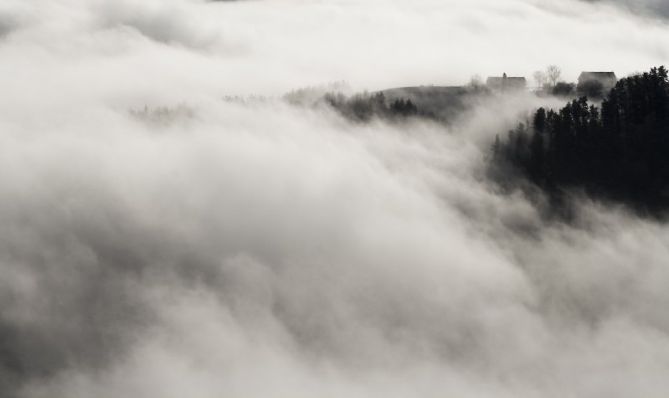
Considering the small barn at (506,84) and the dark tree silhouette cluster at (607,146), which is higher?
the small barn at (506,84)

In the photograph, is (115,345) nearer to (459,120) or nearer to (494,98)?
(459,120)

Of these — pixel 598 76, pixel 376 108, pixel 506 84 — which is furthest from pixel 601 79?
pixel 376 108

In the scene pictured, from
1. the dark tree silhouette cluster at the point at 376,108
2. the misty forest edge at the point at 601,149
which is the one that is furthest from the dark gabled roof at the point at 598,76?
the dark tree silhouette cluster at the point at 376,108

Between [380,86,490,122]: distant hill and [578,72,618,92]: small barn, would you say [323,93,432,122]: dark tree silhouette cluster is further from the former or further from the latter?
[578,72,618,92]: small barn

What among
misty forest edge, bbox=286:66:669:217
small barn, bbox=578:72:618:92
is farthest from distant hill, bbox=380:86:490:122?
small barn, bbox=578:72:618:92

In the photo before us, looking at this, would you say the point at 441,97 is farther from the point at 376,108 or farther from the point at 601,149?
the point at 601,149

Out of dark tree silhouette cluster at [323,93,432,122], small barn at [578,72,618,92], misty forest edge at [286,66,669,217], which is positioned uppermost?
small barn at [578,72,618,92]

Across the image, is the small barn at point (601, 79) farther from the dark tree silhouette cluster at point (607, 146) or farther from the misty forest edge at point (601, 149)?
the dark tree silhouette cluster at point (607, 146)
